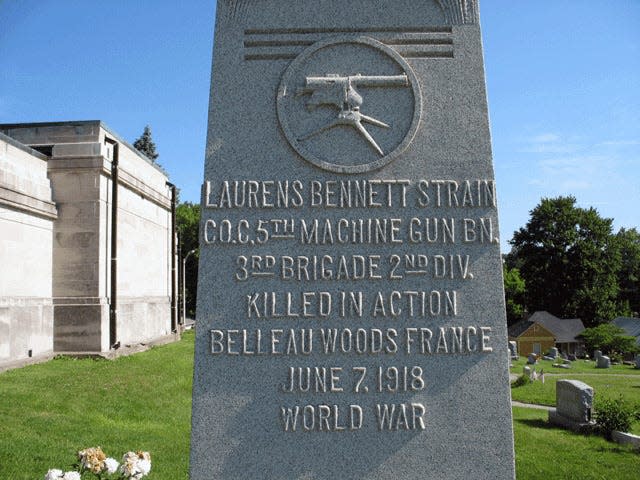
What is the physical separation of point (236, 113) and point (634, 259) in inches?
2779

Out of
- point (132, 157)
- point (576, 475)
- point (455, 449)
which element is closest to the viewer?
point (455, 449)

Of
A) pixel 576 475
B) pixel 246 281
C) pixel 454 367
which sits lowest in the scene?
pixel 576 475

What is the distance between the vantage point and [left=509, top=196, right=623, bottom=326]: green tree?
5012cm

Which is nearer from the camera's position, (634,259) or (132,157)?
(132,157)

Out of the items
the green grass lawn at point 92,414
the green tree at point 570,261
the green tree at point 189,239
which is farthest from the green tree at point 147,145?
the green grass lawn at point 92,414

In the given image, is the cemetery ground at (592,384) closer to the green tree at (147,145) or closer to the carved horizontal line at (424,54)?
the carved horizontal line at (424,54)

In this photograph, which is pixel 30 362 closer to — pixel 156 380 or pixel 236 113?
pixel 156 380

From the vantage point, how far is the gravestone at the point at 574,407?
1292 centimetres

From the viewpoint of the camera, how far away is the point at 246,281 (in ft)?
14.5

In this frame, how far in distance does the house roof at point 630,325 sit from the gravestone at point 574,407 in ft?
112

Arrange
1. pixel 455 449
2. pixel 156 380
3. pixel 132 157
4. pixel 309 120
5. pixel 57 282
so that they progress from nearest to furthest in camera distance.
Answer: pixel 455 449, pixel 309 120, pixel 156 380, pixel 57 282, pixel 132 157

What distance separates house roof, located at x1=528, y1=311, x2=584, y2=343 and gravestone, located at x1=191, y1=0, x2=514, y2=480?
4551 centimetres

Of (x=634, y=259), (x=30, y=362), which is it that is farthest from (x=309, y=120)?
(x=634, y=259)

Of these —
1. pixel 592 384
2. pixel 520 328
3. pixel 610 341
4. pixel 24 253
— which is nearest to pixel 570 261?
pixel 520 328
